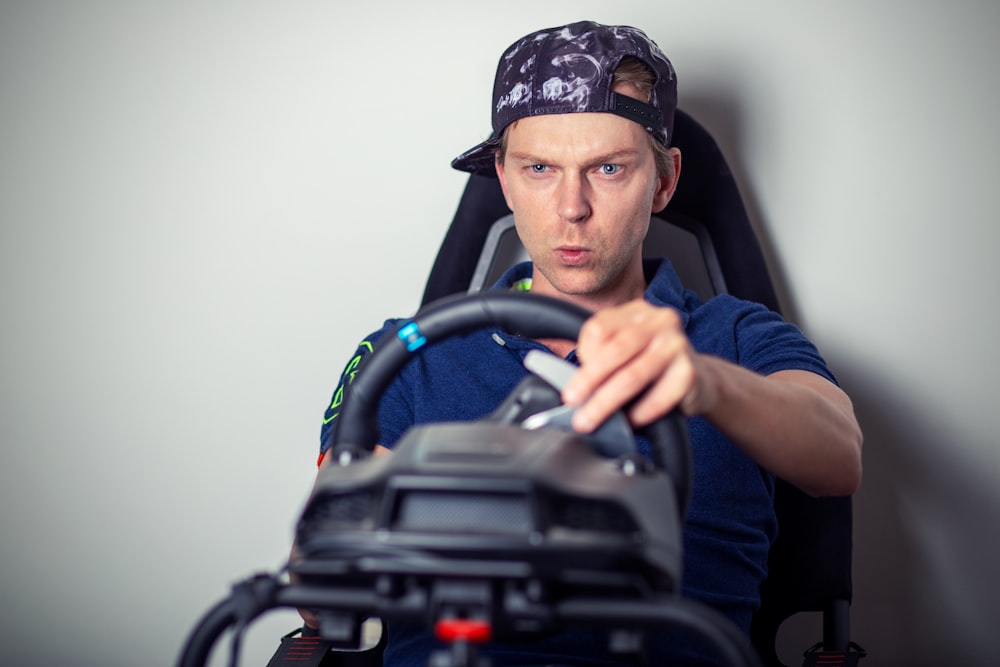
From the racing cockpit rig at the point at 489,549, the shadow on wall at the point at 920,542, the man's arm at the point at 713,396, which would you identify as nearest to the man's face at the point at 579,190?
the man's arm at the point at 713,396

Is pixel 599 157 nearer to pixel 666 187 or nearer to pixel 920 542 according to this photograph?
pixel 666 187

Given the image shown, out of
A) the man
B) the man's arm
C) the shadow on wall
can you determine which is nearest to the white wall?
the shadow on wall

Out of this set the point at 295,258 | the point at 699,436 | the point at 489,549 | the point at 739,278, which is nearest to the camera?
the point at 489,549

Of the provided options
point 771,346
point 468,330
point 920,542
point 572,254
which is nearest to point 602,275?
point 572,254

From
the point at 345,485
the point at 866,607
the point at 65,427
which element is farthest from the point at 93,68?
the point at 866,607

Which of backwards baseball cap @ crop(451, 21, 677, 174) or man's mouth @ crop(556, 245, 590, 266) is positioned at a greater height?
backwards baseball cap @ crop(451, 21, 677, 174)

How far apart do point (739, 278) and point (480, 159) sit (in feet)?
1.60

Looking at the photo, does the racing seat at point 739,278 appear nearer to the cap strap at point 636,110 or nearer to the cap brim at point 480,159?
the cap brim at point 480,159

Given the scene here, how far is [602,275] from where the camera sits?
1564 millimetres

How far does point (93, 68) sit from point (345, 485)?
1.54 meters

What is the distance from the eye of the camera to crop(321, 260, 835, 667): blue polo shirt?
1286 millimetres

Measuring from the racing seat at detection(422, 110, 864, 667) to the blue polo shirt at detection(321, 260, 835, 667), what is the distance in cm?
6

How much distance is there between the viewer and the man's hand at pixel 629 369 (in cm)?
75

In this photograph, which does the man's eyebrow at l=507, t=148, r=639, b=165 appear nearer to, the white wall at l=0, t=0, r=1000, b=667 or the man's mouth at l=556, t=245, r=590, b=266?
the man's mouth at l=556, t=245, r=590, b=266
